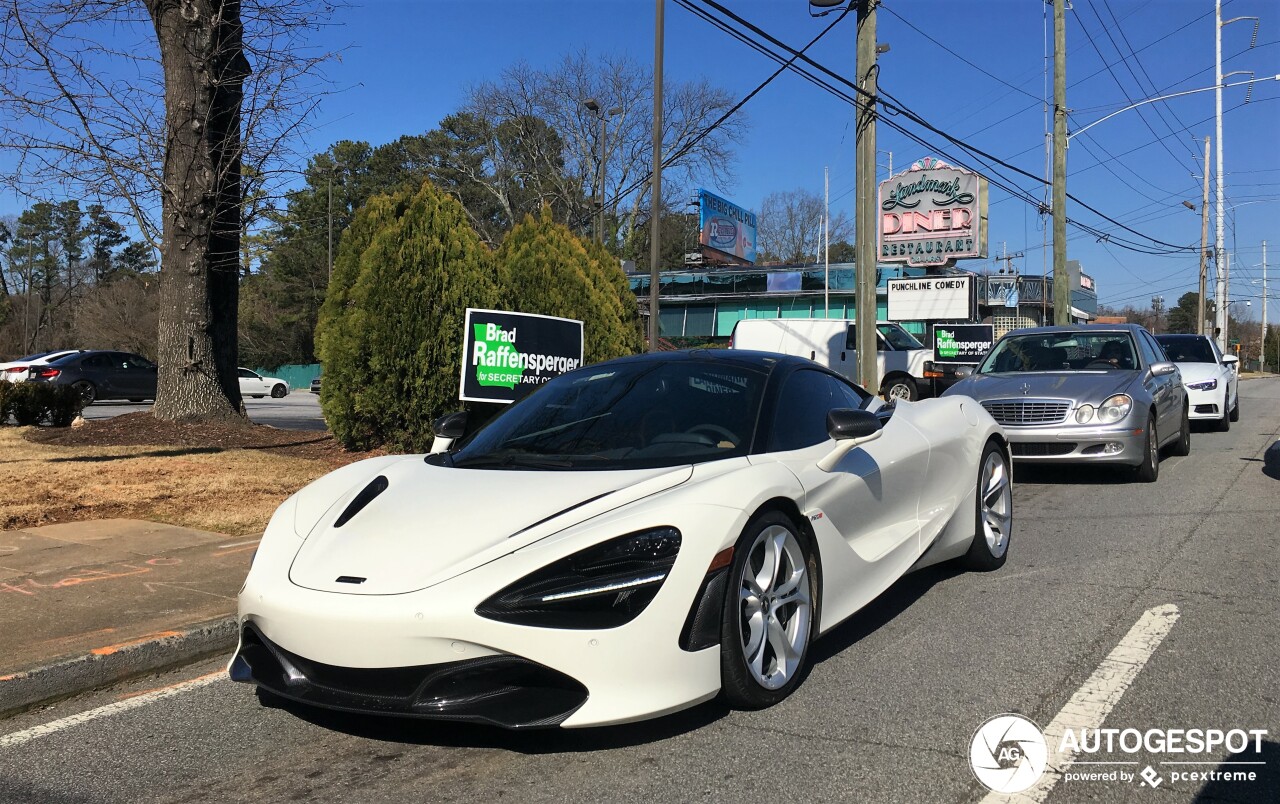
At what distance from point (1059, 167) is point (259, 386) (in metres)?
26.6

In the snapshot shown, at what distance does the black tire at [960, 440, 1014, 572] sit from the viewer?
18.7 feet

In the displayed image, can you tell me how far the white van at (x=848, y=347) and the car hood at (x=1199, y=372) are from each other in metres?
5.89

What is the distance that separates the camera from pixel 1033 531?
7.09m

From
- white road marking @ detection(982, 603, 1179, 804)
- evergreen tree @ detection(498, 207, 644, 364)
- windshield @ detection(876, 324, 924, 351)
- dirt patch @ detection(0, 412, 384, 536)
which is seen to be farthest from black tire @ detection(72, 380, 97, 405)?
white road marking @ detection(982, 603, 1179, 804)

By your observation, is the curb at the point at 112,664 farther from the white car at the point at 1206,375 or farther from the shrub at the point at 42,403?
the white car at the point at 1206,375

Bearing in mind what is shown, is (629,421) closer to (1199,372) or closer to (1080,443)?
(1080,443)

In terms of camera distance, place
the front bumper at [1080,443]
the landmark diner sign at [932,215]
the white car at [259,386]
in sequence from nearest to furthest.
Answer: the front bumper at [1080,443]
the white car at [259,386]
the landmark diner sign at [932,215]

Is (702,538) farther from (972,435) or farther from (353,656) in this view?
(972,435)

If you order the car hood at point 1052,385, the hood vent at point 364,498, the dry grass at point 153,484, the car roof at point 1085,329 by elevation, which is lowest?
the dry grass at point 153,484

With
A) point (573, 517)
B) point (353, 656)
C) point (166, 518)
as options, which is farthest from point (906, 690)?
point (166, 518)

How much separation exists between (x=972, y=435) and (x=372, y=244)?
751cm

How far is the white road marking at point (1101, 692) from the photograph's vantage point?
3033 millimetres

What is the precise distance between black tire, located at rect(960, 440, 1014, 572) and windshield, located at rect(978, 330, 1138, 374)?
14.5 feet

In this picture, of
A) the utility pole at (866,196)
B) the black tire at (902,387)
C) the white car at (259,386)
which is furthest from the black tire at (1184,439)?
the white car at (259,386)
